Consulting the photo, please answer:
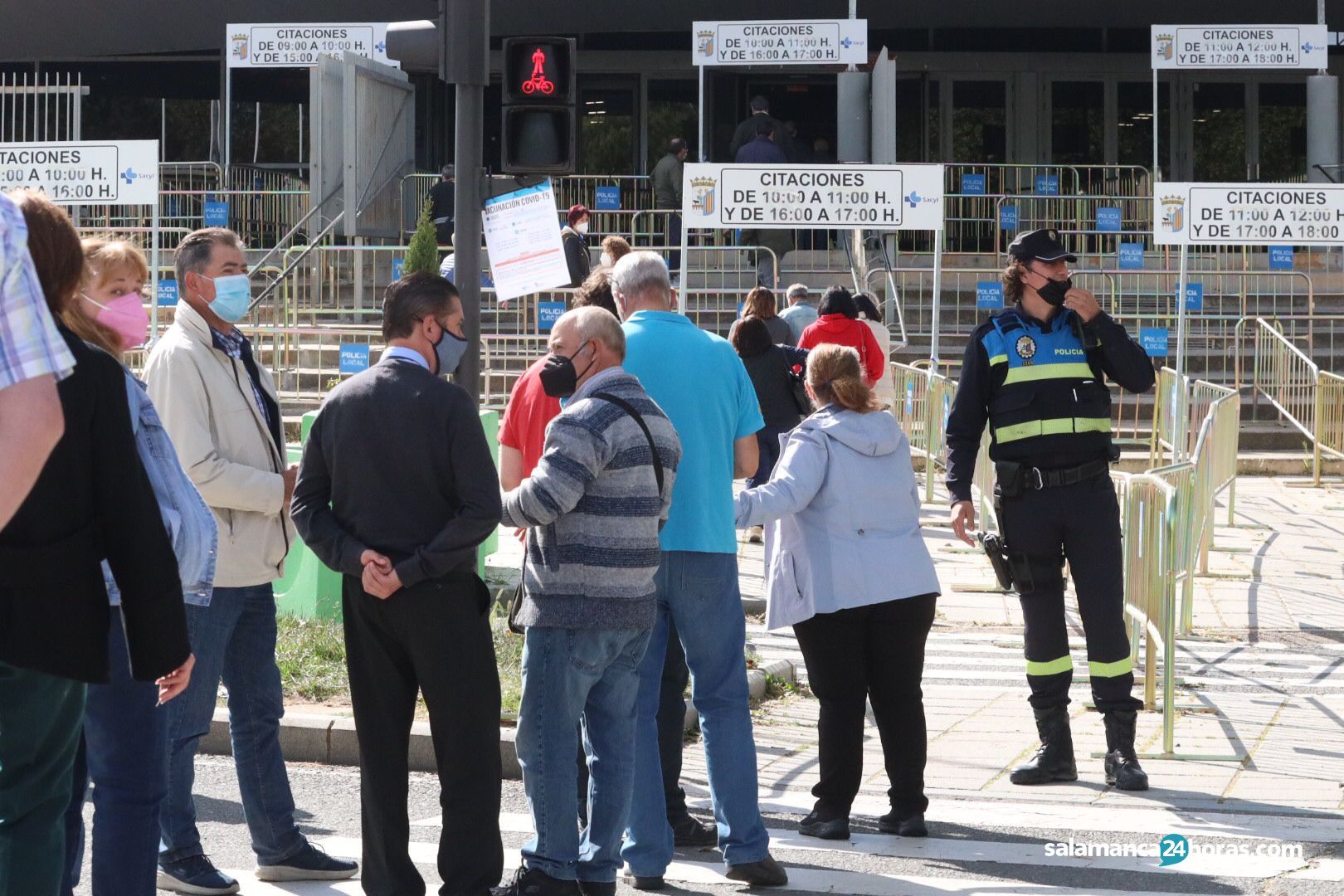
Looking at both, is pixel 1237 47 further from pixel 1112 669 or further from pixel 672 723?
pixel 672 723

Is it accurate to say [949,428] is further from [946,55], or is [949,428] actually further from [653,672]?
[946,55]

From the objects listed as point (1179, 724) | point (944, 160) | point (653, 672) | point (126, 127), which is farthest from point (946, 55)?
point (653, 672)

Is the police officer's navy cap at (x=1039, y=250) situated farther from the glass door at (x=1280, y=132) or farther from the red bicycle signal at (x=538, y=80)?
the glass door at (x=1280, y=132)

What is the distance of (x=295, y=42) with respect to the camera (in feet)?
72.5

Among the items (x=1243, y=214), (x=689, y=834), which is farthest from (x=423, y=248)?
(x=689, y=834)

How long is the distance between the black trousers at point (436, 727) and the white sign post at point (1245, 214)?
9.65 m

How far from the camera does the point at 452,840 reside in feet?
16.3

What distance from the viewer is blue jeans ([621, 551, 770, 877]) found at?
17.9 ft

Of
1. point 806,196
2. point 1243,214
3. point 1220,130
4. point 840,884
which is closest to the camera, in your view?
point 840,884

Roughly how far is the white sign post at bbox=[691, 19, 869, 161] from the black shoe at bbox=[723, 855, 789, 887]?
1526 cm

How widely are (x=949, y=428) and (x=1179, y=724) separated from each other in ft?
6.43

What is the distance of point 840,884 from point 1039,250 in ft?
9.03

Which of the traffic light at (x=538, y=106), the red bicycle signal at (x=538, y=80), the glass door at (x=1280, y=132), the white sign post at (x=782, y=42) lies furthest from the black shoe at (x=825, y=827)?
the glass door at (x=1280, y=132)

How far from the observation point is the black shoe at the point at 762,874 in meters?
5.45
